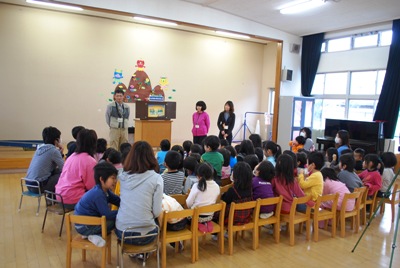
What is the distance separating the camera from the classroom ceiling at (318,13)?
6582mm

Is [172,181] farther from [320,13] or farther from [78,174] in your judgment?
[320,13]

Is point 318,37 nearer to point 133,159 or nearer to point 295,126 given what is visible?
point 295,126

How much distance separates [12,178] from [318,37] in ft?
27.3

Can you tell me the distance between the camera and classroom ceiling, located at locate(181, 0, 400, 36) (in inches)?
260

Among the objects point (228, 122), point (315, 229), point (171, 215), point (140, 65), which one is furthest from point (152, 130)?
point (171, 215)

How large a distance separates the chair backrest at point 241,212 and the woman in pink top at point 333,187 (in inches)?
42.1

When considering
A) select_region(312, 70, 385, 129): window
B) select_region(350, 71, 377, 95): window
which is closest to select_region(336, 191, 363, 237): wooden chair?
select_region(312, 70, 385, 129): window

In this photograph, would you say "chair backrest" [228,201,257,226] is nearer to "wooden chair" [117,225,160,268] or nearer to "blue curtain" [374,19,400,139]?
"wooden chair" [117,225,160,268]

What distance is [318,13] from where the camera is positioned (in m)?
7.23

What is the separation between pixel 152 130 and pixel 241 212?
4.41 metres

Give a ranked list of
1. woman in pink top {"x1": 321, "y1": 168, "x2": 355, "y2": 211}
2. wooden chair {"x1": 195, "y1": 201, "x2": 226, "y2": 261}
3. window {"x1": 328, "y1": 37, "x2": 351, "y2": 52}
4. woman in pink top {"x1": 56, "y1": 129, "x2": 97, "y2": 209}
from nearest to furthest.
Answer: wooden chair {"x1": 195, "y1": 201, "x2": 226, "y2": 261} < woman in pink top {"x1": 56, "y1": 129, "x2": 97, "y2": 209} < woman in pink top {"x1": 321, "y1": 168, "x2": 355, "y2": 211} < window {"x1": 328, "y1": 37, "x2": 351, "y2": 52}

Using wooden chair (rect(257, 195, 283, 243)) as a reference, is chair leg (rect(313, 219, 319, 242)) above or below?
below

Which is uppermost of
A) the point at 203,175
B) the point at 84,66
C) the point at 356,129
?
the point at 84,66

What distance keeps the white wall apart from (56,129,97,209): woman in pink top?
5.36 meters
